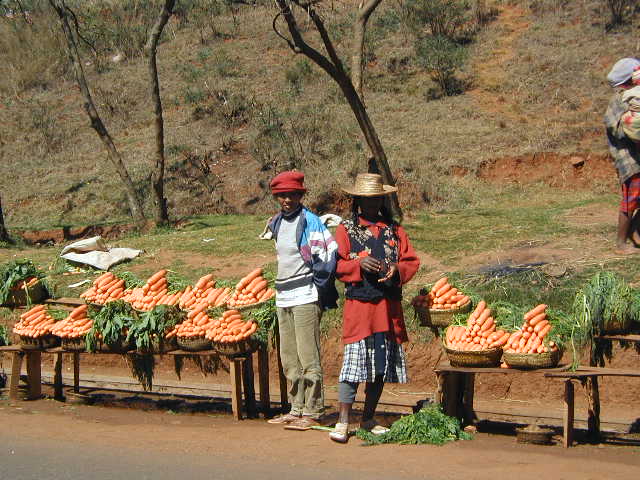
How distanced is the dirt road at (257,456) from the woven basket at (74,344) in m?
1.08

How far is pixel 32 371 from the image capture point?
8.65 meters

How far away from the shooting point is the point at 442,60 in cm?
2381

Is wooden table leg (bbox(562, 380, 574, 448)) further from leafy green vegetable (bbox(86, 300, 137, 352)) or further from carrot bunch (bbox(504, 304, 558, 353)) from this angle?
leafy green vegetable (bbox(86, 300, 137, 352))

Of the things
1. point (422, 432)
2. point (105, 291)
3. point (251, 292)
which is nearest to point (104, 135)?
point (105, 291)

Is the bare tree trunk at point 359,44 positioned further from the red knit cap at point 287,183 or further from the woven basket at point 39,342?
the red knit cap at point 287,183

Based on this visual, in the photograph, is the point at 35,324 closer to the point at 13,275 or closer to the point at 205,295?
the point at 13,275

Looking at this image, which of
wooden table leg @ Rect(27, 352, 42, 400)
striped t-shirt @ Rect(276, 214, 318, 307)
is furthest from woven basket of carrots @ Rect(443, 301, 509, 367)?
wooden table leg @ Rect(27, 352, 42, 400)

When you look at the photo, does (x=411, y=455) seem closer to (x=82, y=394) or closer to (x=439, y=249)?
(x=82, y=394)

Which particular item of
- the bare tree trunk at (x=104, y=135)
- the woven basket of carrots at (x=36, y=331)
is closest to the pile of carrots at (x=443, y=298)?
the woven basket of carrots at (x=36, y=331)

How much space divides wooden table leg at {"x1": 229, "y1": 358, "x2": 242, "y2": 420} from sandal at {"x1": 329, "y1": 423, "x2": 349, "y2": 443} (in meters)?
1.41

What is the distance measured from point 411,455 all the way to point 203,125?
795 inches

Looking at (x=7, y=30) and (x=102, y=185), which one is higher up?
(x=7, y=30)

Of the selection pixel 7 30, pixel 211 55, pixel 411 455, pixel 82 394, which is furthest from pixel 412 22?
pixel 411 455

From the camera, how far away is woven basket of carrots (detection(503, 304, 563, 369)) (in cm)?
614
